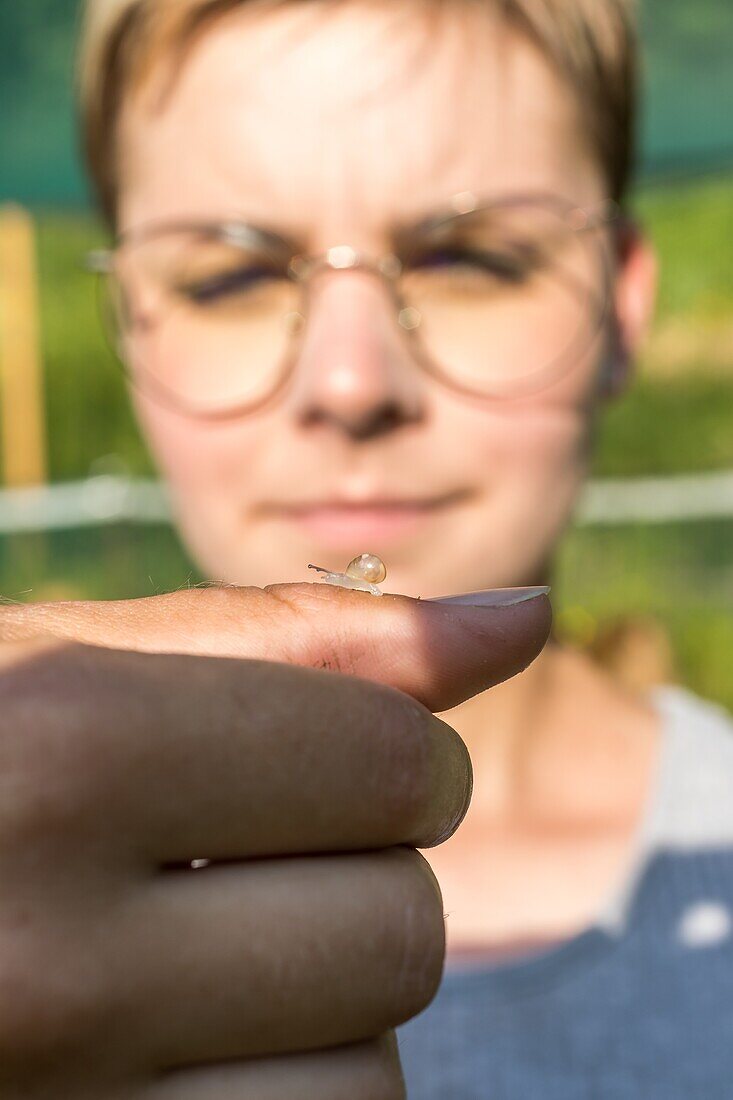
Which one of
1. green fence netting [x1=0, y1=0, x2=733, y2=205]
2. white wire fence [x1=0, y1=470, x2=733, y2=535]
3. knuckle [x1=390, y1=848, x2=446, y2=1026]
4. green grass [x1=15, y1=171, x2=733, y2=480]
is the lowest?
white wire fence [x1=0, y1=470, x2=733, y2=535]

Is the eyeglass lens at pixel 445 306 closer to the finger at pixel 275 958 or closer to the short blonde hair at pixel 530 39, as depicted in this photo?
the short blonde hair at pixel 530 39

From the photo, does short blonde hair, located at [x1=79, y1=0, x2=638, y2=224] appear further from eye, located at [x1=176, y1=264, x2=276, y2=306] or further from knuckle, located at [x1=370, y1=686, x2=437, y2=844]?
knuckle, located at [x1=370, y1=686, x2=437, y2=844]

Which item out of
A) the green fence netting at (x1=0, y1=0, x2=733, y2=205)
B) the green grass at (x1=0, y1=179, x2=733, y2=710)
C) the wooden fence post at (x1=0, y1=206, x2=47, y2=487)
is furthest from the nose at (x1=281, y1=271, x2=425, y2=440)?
the wooden fence post at (x1=0, y1=206, x2=47, y2=487)

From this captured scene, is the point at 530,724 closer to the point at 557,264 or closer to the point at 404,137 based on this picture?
the point at 557,264

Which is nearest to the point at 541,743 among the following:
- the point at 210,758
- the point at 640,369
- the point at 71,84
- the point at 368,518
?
the point at 368,518

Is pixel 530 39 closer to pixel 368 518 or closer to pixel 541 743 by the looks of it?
pixel 368 518

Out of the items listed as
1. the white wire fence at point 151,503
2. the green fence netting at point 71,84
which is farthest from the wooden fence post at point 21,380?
the green fence netting at point 71,84
